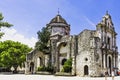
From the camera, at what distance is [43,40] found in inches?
1957

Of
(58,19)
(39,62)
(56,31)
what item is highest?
(58,19)

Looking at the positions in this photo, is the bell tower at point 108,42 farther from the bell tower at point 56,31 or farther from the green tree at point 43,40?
the green tree at point 43,40

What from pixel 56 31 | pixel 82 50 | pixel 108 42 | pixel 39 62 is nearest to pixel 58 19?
pixel 56 31

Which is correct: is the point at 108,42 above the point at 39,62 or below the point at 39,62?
above

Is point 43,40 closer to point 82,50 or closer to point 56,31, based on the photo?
point 56,31

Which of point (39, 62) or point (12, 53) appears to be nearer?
point (39, 62)

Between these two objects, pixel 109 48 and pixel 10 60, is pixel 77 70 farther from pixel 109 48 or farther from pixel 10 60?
pixel 10 60

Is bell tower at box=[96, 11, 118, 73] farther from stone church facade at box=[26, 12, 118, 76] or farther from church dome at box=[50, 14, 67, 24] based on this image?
church dome at box=[50, 14, 67, 24]

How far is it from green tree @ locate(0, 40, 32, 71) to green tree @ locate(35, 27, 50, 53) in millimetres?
7190

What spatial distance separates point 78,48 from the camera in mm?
42688

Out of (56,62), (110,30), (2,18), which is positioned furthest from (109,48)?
(2,18)

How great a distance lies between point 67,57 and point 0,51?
2024 centimetres

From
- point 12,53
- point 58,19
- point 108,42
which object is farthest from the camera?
point 12,53

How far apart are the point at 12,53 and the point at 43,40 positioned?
8.80 metres
